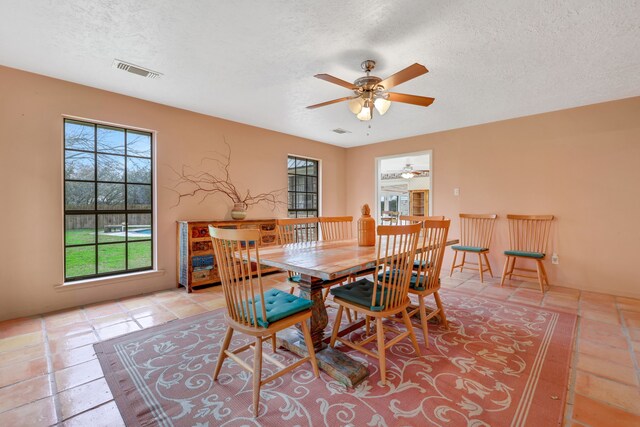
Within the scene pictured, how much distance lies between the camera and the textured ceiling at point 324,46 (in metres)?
1.87

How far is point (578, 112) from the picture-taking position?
3.66 meters

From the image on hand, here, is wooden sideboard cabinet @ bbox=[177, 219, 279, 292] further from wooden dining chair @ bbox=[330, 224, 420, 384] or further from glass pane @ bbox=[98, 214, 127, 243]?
wooden dining chair @ bbox=[330, 224, 420, 384]

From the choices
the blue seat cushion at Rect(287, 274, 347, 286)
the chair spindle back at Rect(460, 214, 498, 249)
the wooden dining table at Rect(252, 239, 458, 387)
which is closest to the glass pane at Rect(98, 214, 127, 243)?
the wooden dining table at Rect(252, 239, 458, 387)

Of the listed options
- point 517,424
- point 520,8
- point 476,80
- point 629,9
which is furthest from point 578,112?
point 517,424

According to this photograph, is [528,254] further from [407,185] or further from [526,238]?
[407,185]

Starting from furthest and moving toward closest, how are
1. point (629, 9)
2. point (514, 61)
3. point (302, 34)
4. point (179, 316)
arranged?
point (179, 316) → point (514, 61) → point (302, 34) → point (629, 9)

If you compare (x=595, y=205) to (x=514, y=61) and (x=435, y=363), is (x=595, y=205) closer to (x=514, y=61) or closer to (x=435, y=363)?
(x=514, y=61)

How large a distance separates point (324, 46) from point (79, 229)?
3.23 metres

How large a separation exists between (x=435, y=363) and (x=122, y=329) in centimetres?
266

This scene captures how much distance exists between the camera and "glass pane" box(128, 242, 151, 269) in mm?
3468

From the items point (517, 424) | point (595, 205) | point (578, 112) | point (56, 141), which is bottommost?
point (517, 424)

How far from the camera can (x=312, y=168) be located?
18.9ft

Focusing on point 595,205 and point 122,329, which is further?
point 595,205

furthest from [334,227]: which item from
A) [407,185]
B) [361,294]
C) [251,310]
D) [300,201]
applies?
[407,185]
